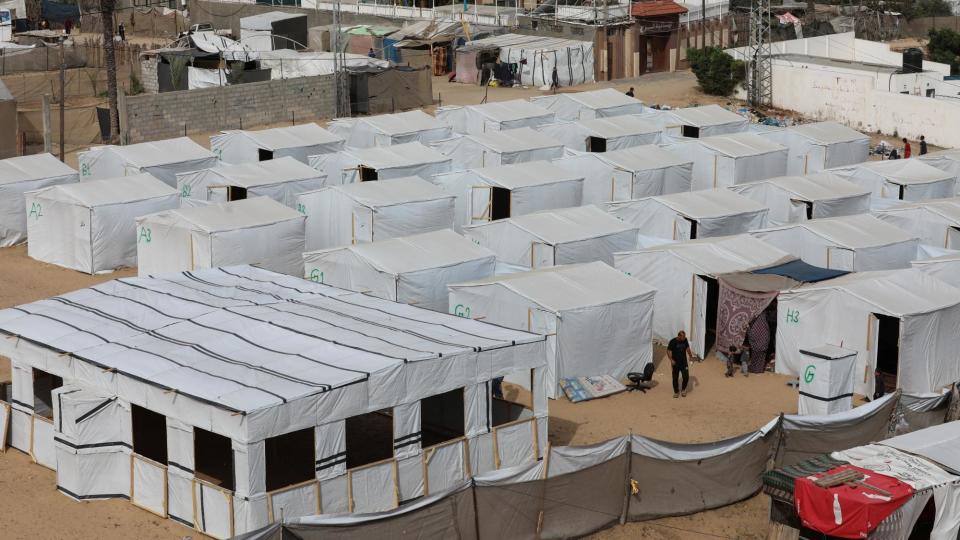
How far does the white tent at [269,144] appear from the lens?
35.2m

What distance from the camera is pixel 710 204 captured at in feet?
92.6

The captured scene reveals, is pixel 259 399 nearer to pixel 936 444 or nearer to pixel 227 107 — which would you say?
pixel 936 444

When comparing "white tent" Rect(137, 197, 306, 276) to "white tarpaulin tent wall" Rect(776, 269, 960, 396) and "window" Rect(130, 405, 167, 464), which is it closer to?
"window" Rect(130, 405, 167, 464)

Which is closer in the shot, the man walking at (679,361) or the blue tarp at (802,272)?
the man walking at (679,361)

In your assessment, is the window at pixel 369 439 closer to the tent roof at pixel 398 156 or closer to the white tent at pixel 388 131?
the tent roof at pixel 398 156

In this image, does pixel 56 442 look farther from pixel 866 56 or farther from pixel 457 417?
pixel 866 56

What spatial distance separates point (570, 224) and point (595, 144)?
1148cm

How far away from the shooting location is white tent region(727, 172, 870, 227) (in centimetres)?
2994

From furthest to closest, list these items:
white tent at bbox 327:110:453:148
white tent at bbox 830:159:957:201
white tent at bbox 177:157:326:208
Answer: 1. white tent at bbox 327:110:453:148
2. white tent at bbox 830:159:957:201
3. white tent at bbox 177:157:326:208

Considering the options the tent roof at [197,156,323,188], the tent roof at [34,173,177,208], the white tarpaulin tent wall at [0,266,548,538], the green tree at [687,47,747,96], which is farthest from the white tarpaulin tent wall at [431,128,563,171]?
the white tarpaulin tent wall at [0,266,548,538]

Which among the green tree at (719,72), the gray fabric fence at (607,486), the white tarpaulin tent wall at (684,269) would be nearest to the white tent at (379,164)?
the white tarpaulin tent wall at (684,269)

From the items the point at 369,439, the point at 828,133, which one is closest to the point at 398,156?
the point at 828,133

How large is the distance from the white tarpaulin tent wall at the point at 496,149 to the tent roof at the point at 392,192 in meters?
4.85

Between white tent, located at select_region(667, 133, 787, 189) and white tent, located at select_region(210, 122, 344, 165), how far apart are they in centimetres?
860
